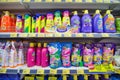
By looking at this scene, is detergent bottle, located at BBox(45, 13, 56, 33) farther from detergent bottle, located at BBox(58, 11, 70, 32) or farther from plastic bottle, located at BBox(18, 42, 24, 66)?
plastic bottle, located at BBox(18, 42, 24, 66)

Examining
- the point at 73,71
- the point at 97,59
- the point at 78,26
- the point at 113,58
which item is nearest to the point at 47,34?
the point at 78,26

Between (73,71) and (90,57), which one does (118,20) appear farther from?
(73,71)

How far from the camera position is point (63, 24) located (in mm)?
1750

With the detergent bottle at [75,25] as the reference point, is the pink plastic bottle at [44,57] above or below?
below

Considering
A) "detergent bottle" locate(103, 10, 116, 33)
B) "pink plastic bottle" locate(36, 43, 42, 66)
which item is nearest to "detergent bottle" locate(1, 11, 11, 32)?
"pink plastic bottle" locate(36, 43, 42, 66)

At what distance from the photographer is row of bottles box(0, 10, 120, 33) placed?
171 cm

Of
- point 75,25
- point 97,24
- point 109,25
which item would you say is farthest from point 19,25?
point 109,25

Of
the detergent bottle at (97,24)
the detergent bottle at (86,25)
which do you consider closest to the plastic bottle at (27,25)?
the detergent bottle at (86,25)

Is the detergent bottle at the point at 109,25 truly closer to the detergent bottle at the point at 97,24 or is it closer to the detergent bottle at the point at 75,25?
the detergent bottle at the point at 97,24

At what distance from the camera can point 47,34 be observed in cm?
166

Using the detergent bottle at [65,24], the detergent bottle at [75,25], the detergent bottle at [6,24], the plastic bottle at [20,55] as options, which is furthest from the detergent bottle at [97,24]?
the detergent bottle at [6,24]

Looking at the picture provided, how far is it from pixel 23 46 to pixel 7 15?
0.42 metres

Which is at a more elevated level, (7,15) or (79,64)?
(7,15)

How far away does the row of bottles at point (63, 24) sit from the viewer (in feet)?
5.63
